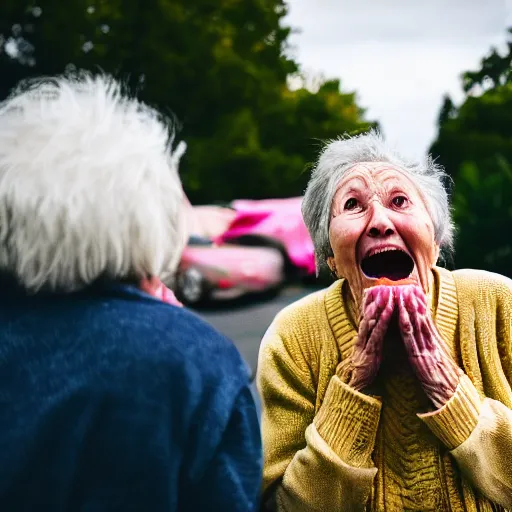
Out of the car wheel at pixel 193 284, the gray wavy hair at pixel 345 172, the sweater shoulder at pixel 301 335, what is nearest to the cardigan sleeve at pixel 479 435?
the sweater shoulder at pixel 301 335

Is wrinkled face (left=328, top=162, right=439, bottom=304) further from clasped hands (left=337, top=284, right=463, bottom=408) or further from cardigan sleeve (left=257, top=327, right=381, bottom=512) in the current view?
cardigan sleeve (left=257, top=327, right=381, bottom=512)

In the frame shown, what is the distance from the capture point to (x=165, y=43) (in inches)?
578

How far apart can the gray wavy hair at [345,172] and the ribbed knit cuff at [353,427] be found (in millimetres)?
416

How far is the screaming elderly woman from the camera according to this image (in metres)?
1.69

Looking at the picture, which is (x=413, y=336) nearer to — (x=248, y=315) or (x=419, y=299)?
(x=419, y=299)

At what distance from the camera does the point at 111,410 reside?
128 centimetres

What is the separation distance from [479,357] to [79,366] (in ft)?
3.24

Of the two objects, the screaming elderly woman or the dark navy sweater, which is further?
the screaming elderly woman

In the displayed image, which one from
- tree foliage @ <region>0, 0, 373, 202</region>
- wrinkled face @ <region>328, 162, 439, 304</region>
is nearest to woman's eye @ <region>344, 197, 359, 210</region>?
wrinkled face @ <region>328, 162, 439, 304</region>

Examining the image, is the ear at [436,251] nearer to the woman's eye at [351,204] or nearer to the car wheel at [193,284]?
the woman's eye at [351,204]

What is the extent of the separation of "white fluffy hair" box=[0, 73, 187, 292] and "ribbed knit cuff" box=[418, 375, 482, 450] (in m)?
0.71

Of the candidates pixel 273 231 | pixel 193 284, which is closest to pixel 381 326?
pixel 193 284

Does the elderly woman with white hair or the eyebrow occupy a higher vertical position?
the eyebrow

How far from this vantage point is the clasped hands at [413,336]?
5.51ft
